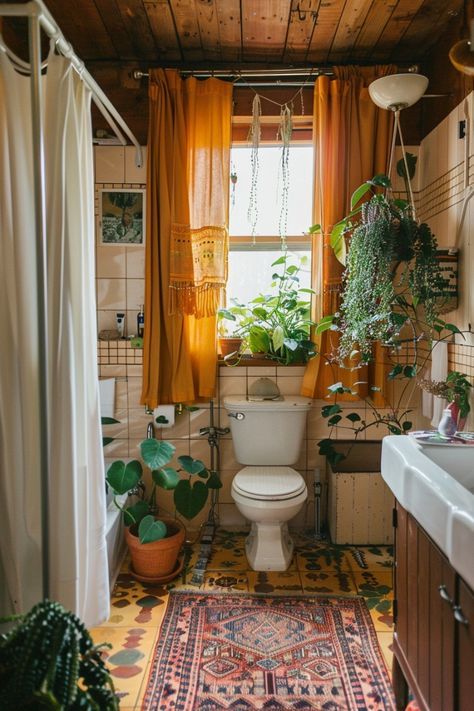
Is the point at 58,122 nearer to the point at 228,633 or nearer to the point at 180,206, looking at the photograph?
the point at 180,206

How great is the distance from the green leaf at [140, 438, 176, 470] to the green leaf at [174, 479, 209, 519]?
23 centimetres

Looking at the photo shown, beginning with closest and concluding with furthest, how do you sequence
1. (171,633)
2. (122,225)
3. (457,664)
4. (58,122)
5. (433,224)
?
(457,664) < (58,122) < (171,633) < (433,224) < (122,225)

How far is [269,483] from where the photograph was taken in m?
2.39

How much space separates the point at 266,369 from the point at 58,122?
1634mm

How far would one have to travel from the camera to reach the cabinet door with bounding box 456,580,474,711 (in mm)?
1029

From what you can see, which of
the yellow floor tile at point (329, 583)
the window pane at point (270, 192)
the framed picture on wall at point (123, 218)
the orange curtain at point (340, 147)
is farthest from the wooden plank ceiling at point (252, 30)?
the yellow floor tile at point (329, 583)

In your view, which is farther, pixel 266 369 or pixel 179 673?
pixel 266 369

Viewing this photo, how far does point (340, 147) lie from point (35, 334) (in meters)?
1.84

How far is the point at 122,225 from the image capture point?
2803 mm

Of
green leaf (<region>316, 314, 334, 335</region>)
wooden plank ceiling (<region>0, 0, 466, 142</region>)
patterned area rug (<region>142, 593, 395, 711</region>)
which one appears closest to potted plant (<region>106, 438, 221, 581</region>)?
patterned area rug (<region>142, 593, 395, 711</region>)

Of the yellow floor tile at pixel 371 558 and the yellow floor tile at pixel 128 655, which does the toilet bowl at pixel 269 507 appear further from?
the yellow floor tile at pixel 128 655

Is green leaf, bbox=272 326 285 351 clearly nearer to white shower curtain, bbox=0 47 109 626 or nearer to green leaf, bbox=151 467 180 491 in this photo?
green leaf, bbox=151 467 180 491

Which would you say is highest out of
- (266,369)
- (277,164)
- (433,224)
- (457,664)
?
(277,164)

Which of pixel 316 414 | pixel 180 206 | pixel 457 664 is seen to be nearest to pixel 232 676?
pixel 457 664
